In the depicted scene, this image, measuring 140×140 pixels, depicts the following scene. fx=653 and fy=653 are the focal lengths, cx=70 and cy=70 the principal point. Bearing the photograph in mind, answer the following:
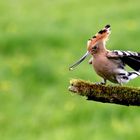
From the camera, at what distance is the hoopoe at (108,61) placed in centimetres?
450

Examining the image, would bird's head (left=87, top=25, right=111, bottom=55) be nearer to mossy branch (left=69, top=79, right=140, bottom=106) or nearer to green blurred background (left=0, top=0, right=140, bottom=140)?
mossy branch (left=69, top=79, right=140, bottom=106)

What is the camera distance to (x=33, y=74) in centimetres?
1472

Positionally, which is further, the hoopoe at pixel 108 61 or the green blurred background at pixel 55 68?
the green blurred background at pixel 55 68

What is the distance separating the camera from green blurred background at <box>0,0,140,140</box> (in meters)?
11.8

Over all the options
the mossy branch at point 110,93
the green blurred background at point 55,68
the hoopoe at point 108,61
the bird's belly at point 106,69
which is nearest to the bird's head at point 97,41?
the hoopoe at point 108,61

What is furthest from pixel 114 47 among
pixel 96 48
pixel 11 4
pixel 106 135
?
pixel 96 48

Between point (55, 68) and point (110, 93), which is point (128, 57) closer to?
point (110, 93)

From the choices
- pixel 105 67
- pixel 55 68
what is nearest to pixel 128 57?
pixel 105 67

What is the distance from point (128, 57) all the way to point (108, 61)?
9.9 inches

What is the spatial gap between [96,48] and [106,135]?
6791 millimetres

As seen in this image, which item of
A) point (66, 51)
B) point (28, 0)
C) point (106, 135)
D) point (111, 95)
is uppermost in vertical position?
point (111, 95)

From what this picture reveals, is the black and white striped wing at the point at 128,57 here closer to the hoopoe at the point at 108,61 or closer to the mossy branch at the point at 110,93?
the hoopoe at the point at 108,61

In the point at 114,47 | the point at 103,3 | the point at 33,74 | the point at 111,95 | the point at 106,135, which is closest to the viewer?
the point at 111,95

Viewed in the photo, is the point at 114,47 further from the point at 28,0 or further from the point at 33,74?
the point at 28,0
